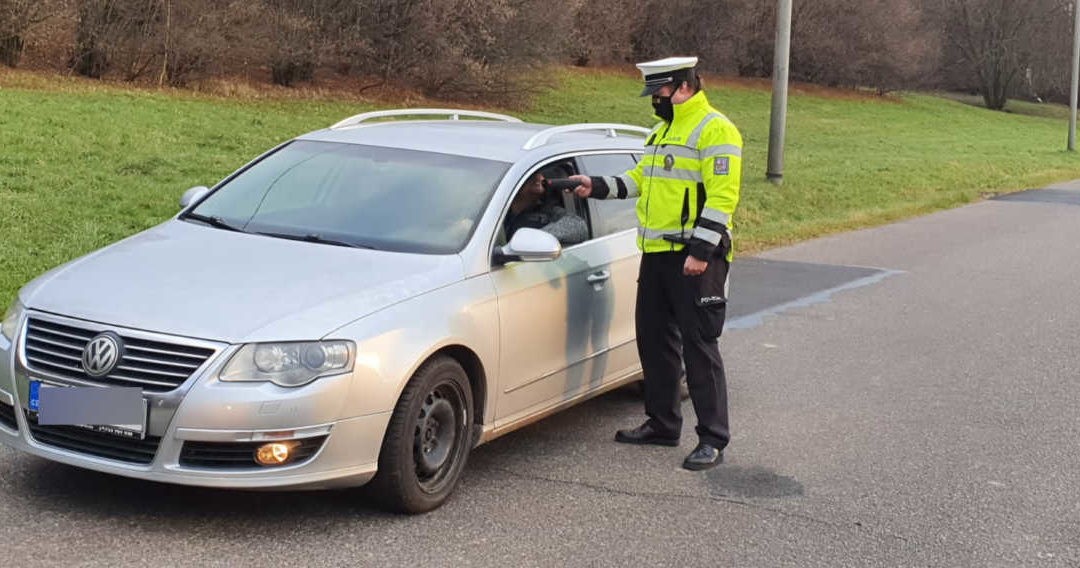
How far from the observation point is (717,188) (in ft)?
18.4

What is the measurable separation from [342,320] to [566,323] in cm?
150

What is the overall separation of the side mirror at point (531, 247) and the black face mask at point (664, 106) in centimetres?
87

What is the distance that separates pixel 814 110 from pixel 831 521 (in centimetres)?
4365

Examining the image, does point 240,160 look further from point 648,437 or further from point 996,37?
point 996,37

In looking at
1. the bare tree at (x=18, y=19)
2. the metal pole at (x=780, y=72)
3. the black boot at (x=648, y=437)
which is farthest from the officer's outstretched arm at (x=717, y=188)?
the bare tree at (x=18, y=19)

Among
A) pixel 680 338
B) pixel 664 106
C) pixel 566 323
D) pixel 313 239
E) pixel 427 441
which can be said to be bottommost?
pixel 427 441

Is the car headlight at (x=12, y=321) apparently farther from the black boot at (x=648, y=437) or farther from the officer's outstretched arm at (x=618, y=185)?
the black boot at (x=648, y=437)

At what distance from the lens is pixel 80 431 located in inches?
178

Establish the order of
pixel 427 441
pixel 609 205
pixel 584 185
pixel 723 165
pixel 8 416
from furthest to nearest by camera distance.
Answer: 1. pixel 609 205
2. pixel 584 185
3. pixel 723 165
4. pixel 427 441
5. pixel 8 416

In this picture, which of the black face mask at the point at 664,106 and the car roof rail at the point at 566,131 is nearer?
the black face mask at the point at 664,106

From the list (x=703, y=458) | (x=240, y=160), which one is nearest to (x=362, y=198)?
(x=703, y=458)

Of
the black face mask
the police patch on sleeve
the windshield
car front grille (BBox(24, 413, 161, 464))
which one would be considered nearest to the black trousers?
the police patch on sleeve

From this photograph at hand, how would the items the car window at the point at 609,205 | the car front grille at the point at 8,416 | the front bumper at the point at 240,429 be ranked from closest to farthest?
the front bumper at the point at 240,429 → the car front grille at the point at 8,416 → the car window at the point at 609,205

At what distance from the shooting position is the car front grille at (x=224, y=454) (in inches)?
172
